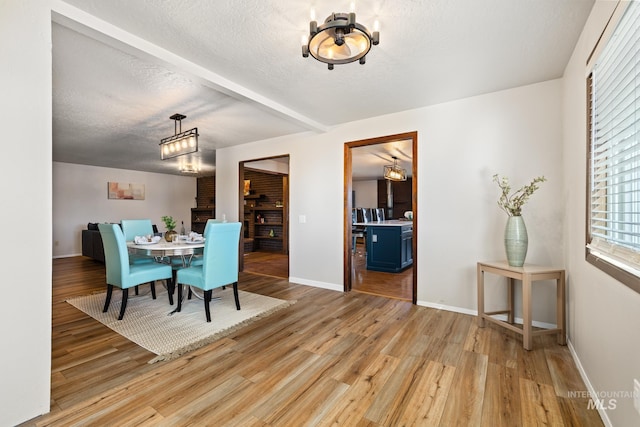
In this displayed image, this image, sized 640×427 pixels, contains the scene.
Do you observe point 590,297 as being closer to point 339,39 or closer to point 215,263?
point 339,39

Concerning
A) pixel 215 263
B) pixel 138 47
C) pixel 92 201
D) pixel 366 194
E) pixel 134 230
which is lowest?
pixel 215 263

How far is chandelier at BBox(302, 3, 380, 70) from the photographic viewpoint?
1.52m

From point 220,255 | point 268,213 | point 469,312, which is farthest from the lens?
point 268,213

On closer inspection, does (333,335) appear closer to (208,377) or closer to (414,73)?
(208,377)

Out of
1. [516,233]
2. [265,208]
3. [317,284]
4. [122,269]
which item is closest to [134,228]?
[122,269]

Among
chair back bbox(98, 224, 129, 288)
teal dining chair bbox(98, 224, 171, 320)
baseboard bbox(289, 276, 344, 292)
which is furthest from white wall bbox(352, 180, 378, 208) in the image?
chair back bbox(98, 224, 129, 288)

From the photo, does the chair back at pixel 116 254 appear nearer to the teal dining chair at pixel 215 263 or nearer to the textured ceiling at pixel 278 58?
the teal dining chair at pixel 215 263

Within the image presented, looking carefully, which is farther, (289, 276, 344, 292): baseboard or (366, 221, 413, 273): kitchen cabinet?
(366, 221, 413, 273): kitchen cabinet

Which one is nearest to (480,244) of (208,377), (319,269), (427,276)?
(427,276)

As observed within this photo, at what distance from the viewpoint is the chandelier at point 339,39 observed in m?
1.52

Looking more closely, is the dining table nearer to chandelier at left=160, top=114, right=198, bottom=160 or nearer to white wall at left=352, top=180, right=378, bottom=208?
chandelier at left=160, top=114, right=198, bottom=160

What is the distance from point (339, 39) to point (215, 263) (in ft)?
7.64

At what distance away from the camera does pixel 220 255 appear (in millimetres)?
2924

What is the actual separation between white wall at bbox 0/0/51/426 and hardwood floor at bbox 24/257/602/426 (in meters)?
0.27
